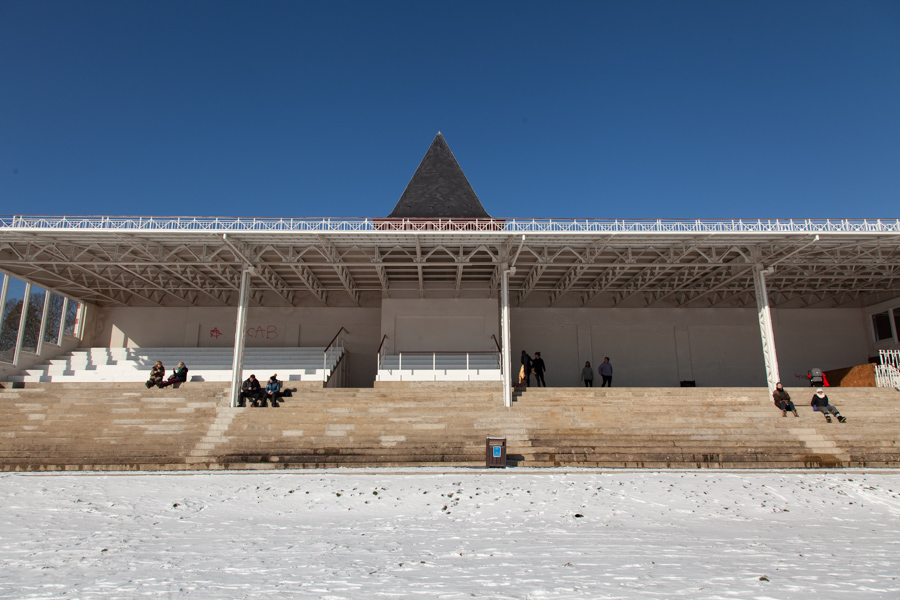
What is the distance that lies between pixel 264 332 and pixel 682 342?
19.8 metres

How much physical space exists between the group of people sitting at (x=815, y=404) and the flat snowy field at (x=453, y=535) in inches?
159

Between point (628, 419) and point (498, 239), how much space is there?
6503mm

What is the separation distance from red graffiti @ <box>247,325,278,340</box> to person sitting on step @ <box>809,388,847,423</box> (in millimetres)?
20804

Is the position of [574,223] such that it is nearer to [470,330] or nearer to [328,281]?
[470,330]

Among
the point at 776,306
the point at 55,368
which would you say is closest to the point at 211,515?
the point at 55,368

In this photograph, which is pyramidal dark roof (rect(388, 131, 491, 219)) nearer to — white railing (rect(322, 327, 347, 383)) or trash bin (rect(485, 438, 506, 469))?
white railing (rect(322, 327, 347, 383))

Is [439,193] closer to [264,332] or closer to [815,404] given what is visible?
[264,332]

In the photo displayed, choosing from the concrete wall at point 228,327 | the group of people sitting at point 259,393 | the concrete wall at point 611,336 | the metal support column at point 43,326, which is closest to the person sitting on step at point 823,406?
the concrete wall at point 611,336

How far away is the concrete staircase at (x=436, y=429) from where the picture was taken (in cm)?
1241

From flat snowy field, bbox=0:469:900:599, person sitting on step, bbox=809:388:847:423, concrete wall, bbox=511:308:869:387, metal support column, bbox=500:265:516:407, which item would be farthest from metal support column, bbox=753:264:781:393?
concrete wall, bbox=511:308:869:387

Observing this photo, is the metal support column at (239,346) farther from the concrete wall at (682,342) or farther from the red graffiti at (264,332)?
the concrete wall at (682,342)

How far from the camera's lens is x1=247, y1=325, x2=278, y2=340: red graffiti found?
24844mm

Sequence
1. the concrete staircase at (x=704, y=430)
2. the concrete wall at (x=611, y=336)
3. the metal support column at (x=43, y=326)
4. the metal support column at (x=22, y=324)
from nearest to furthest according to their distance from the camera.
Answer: the concrete staircase at (x=704, y=430) < the metal support column at (x=22, y=324) < the metal support column at (x=43, y=326) < the concrete wall at (x=611, y=336)

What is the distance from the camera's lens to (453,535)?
6.36 m
